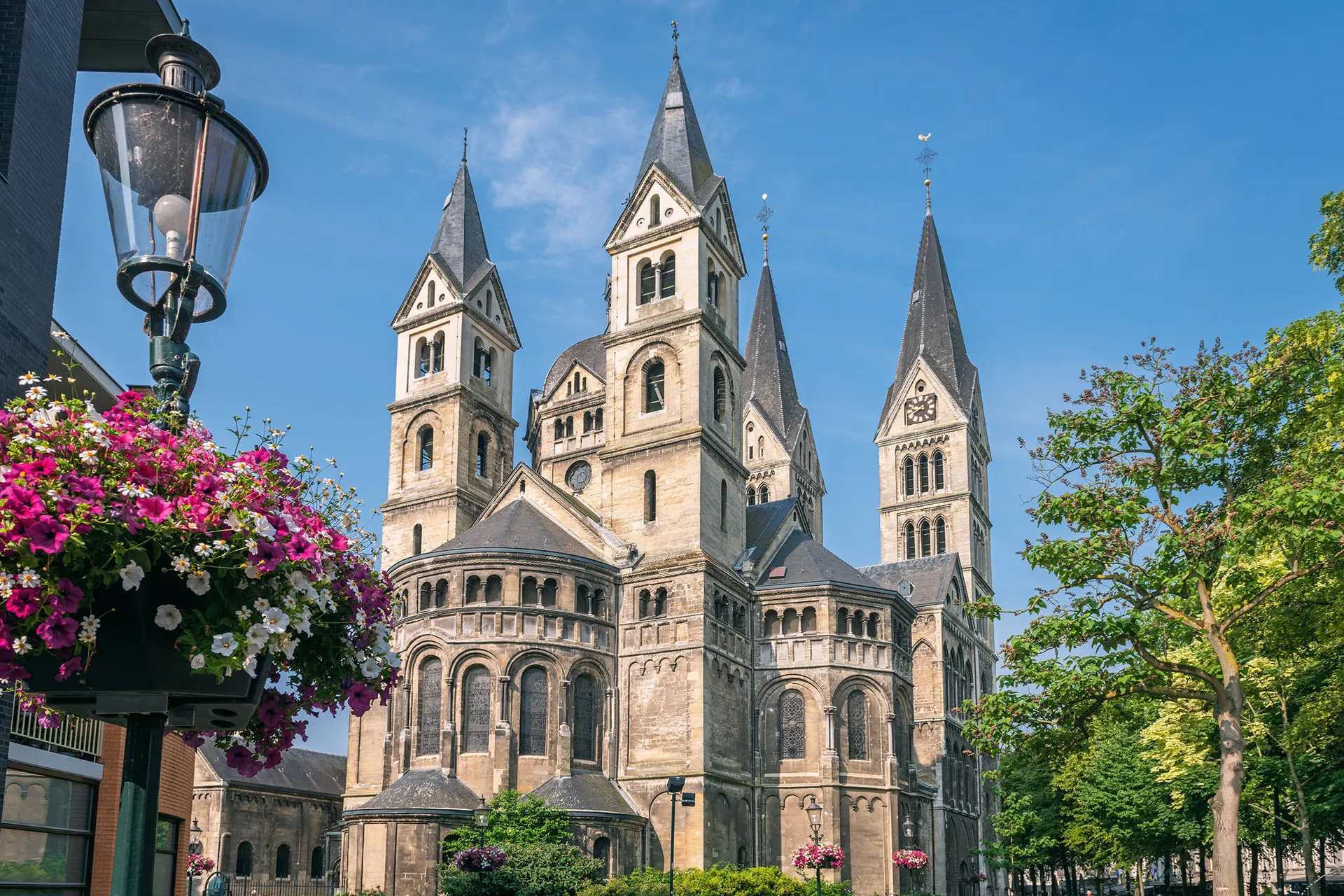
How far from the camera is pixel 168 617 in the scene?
17.7 feet

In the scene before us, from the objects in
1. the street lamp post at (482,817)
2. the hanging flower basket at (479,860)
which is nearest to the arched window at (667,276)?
the street lamp post at (482,817)

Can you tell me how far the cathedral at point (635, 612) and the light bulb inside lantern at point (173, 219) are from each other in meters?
34.1

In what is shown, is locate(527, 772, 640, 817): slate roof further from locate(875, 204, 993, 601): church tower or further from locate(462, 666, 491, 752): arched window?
locate(875, 204, 993, 601): church tower

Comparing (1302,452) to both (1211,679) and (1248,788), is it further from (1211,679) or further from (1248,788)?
(1248,788)

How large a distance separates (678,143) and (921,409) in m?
35.6

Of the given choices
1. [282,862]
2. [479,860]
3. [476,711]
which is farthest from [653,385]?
[282,862]

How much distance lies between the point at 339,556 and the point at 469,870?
93.6 feet

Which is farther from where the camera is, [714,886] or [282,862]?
[282,862]

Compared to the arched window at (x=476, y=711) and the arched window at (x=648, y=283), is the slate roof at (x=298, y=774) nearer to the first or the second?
the arched window at (x=476, y=711)

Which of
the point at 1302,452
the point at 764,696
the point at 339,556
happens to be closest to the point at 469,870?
the point at 764,696

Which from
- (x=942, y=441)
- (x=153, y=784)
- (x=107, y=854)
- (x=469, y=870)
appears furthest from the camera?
(x=942, y=441)

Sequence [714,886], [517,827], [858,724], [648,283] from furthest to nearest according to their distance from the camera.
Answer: [648,283] < [858,724] < [517,827] < [714,886]

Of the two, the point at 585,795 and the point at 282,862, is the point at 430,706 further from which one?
the point at 282,862

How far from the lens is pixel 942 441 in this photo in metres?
81.0
